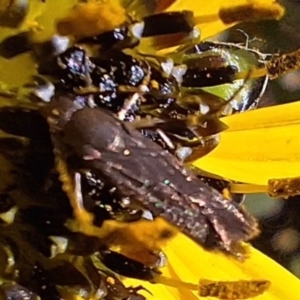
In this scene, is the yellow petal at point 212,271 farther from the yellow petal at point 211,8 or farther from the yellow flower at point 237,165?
the yellow petal at point 211,8

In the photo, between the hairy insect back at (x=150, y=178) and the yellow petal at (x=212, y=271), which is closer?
the hairy insect back at (x=150, y=178)

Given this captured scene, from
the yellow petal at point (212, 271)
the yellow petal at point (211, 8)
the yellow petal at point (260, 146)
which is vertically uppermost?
the yellow petal at point (211, 8)

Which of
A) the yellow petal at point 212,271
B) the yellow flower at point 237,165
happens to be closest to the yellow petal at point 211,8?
the yellow flower at point 237,165

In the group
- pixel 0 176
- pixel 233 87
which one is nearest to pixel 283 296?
pixel 233 87

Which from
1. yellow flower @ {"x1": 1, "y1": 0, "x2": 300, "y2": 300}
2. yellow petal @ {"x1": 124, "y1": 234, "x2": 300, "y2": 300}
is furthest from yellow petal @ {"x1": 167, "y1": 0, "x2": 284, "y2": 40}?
yellow petal @ {"x1": 124, "y1": 234, "x2": 300, "y2": 300}

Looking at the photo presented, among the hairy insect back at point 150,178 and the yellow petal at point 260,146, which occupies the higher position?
the hairy insect back at point 150,178

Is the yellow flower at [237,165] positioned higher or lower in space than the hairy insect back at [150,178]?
lower

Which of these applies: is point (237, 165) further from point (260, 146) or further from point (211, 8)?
point (211, 8)
